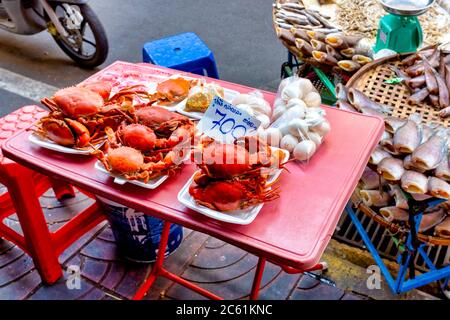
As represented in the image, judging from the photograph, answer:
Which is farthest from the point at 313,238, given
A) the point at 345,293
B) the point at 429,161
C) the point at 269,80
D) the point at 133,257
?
the point at 269,80

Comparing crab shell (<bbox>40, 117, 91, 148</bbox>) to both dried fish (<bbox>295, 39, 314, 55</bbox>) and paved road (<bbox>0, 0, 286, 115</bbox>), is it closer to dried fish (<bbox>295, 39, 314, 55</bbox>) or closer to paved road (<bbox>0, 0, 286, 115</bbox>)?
dried fish (<bbox>295, 39, 314, 55</bbox>)

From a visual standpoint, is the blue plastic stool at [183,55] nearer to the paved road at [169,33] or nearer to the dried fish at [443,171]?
the paved road at [169,33]

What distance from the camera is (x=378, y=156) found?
2.22m

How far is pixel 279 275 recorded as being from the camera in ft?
8.89

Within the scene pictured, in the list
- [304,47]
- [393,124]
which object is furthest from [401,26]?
[393,124]

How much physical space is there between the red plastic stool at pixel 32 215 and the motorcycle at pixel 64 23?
2.01 meters

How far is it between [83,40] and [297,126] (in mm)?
3485

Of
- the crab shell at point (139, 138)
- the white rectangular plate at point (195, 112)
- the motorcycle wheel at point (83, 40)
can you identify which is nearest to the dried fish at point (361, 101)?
the white rectangular plate at point (195, 112)

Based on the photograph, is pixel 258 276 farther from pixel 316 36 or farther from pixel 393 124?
pixel 316 36

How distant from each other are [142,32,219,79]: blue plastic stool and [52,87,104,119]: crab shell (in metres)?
1.46

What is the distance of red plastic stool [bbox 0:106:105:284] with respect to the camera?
229cm

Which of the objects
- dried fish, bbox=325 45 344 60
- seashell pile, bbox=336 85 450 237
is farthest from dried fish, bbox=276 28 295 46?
seashell pile, bbox=336 85 450 237
